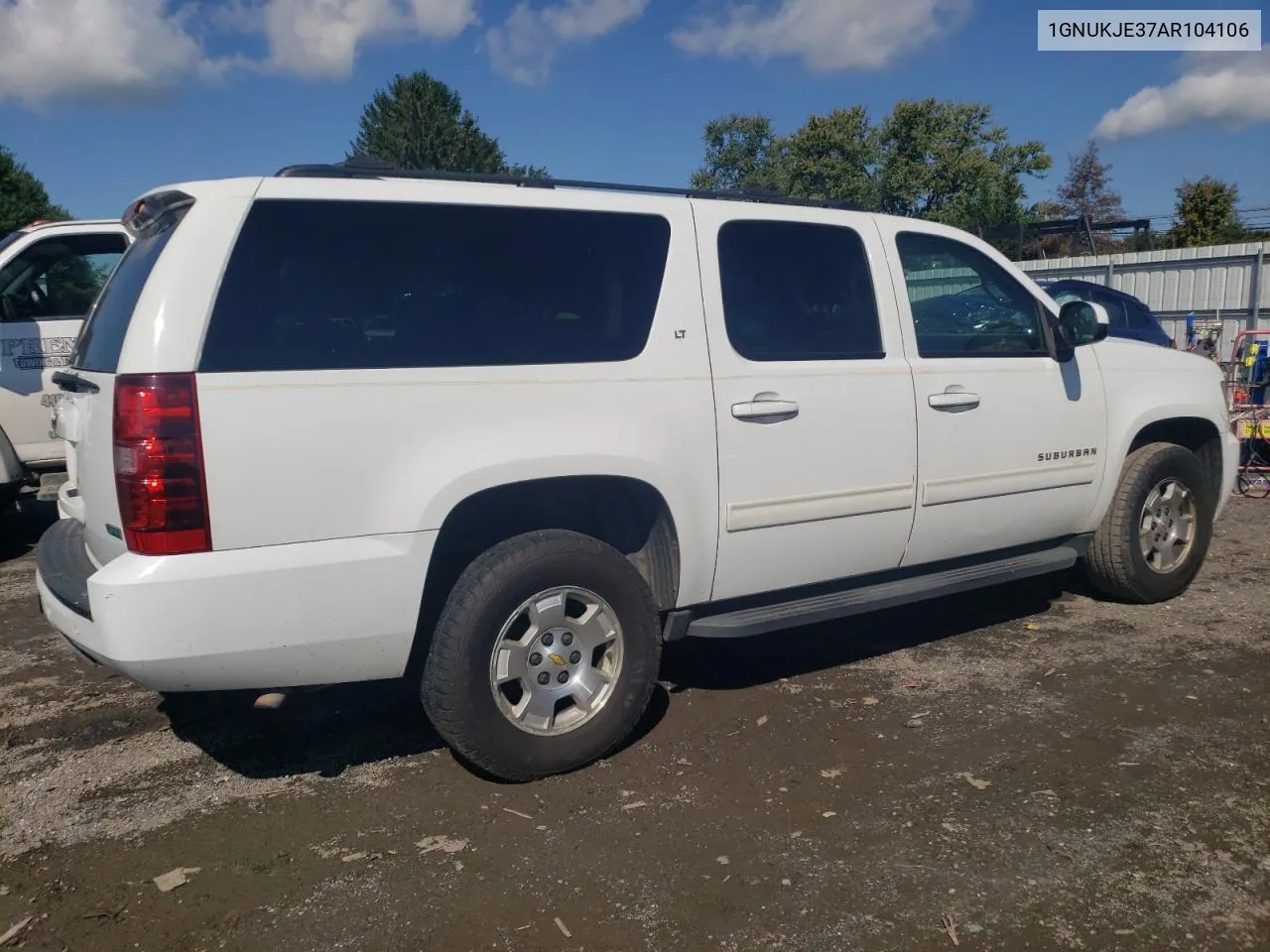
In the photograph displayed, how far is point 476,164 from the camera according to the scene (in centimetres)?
5603

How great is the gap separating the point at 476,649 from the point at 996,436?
2.54m

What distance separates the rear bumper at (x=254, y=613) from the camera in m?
2.98

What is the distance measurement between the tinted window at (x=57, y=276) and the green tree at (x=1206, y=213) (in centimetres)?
3657

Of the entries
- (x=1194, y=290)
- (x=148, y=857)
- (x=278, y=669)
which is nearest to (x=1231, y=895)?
(x=278, y=669)

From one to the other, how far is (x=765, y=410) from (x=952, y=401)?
3.36 ft

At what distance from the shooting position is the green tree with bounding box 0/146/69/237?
150ft

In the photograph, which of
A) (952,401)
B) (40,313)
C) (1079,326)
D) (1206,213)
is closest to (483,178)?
(952,401)

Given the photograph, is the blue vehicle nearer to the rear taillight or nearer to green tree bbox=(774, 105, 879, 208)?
the rear taillight

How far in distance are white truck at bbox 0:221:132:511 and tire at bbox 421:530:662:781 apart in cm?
499

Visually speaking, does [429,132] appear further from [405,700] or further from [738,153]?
[405,700]

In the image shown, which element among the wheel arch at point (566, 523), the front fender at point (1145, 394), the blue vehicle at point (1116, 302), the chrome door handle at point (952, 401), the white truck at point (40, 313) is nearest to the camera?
the wheel arch at point (566, 523)

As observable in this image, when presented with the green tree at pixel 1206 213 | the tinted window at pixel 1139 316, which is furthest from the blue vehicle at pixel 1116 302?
the green tree at pixel 1206 213

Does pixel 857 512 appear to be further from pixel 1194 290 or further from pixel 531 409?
pixel 1194 290

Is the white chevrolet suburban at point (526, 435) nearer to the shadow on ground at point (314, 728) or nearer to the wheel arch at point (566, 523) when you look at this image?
the wheel arch at point (566, 523)
